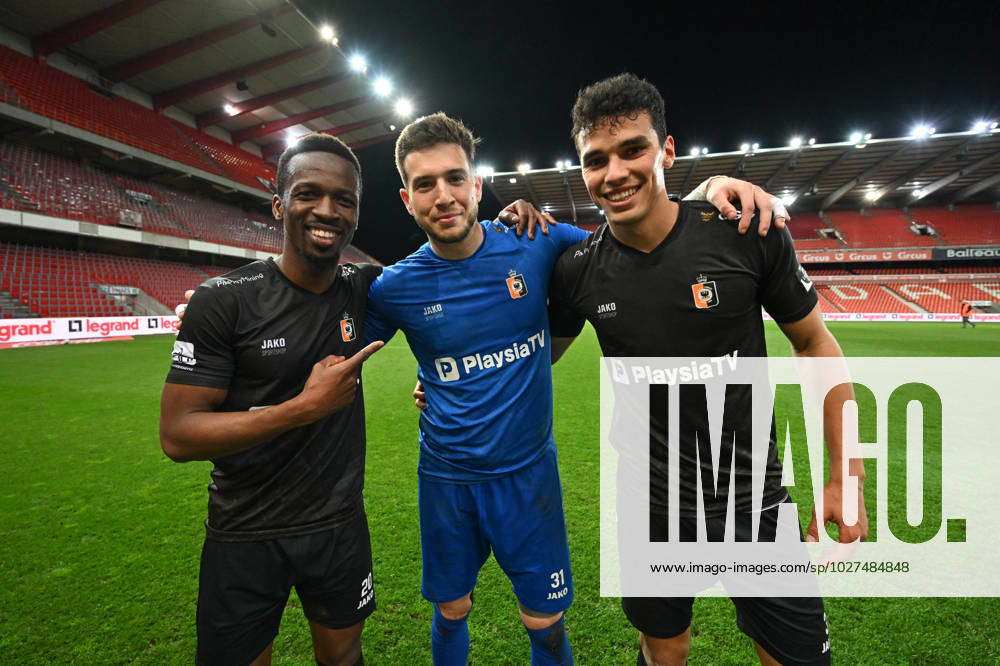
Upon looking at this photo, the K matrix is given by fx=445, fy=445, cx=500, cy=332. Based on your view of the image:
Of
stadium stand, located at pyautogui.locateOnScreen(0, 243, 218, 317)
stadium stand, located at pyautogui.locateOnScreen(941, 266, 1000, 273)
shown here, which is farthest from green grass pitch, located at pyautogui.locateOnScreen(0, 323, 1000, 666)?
stadium stand, located at pyautogui.locateOnScreen(941, 266, 1000, 273)

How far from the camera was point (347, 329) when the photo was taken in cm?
190

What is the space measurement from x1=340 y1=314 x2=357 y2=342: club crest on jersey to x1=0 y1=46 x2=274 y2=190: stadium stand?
24169mm

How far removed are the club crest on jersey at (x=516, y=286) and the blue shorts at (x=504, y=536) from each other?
0.77 meters

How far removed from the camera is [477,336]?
1.98m

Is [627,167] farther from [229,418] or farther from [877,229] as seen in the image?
[877,229]

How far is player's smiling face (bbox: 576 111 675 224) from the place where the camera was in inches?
66.3

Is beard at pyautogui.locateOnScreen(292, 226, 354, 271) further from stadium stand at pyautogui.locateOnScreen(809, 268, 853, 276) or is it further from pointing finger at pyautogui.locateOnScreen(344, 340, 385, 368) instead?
stadium stand at pyautogui.locateOnScreen(809, 268, 853, 276)

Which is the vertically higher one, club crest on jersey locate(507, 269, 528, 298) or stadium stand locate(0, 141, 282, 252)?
stadium stand locate(0, 141, 282, 252)

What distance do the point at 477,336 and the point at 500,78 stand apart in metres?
25.2

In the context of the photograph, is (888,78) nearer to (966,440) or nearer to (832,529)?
(966,440)

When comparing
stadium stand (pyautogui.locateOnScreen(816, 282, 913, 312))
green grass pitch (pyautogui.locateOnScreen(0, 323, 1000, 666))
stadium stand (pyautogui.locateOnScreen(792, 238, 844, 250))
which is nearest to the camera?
green grass pitch (pyautogui.locateOnScreen(0, 323, 1000, 666))

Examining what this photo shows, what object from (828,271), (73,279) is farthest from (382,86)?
(828,271)

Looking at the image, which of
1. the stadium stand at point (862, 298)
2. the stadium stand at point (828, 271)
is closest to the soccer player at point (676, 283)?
the stadium stand at point (862, 298)

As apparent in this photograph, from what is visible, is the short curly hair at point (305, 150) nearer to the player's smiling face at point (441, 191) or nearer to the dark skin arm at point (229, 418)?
the player's smiling face at point (441, 191)
